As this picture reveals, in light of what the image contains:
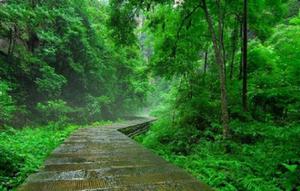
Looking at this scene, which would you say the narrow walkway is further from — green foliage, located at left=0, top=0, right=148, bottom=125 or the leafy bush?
the leafy bush

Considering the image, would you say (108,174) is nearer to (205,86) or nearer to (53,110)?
(205,86)

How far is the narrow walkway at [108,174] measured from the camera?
4621 millimetres

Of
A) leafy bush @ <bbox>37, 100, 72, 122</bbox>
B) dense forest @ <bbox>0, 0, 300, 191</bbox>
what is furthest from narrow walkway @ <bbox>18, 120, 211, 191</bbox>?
leafy bush @ <bbox>37, 100, 72, 122</bbox>

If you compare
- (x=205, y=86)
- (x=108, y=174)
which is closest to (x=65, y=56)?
(x=205, y=86)

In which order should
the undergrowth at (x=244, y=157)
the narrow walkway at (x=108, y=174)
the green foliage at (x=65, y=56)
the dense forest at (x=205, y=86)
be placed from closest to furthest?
the narrow walkway at (x=108, y=174), the undergrowth at (x=244, y=157), the dense forest at (x=205, y=86), the green foliage at (x=65, y=56)

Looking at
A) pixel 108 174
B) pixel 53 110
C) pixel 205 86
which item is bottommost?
pixel 108 174

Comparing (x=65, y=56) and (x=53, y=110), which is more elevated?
(x=65, y=56)

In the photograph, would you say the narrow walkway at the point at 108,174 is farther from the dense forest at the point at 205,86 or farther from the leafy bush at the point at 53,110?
the leafy bush at the point at 53,110

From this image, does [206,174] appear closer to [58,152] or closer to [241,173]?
[241,173]

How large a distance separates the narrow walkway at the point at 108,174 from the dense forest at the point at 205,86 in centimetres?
47

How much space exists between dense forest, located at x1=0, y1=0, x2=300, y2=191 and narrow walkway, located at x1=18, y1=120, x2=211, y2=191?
1.55ft

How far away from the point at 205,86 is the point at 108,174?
6913mm

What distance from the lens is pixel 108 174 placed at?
5391 millimetres

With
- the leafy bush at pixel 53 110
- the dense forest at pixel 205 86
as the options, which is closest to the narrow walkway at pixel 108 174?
the dense forest at pixel 205 86
